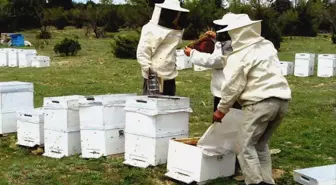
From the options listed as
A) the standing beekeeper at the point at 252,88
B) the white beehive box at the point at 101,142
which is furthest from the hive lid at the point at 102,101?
the standing beekeeper at the point at 252,88

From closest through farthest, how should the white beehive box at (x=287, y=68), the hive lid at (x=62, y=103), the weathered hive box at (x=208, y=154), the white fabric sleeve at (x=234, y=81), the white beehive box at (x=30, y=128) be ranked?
the white fabric sleeve at (x=234, y=81), the weathered hive box at (x=208, y=154), the hive lid at (x=62, y=103), the white beehive box at (x=30, y=128), the white beehive box at (x=287, y=68)

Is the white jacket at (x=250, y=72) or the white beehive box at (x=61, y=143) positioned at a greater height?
the white jacket at (x=250, y=72)

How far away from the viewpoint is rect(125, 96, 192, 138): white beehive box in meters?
5.59

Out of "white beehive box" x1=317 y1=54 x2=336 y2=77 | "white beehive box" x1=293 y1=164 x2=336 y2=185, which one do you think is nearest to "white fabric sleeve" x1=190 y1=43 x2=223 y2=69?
"white beehive box" x1=293 y1=164 x2=336 y2=185

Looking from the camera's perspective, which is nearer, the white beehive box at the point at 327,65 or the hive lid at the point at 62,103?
the hive lid at the point at 62,103

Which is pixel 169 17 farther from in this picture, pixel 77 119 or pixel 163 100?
pixel 77 119

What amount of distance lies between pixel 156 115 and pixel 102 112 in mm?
810

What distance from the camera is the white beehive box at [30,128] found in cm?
692

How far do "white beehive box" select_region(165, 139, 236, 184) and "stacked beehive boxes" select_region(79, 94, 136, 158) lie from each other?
0.96 m

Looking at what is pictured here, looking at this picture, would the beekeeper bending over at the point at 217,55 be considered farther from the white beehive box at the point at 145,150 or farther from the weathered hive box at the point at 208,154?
the white beehive box at the point at 145,150

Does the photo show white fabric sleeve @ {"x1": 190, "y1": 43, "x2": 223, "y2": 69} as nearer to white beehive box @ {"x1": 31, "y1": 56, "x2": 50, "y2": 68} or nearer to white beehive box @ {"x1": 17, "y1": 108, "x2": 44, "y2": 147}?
white beehive box @ {"x1": 17, "y1": 108, "x2": 44, "y2": 147}

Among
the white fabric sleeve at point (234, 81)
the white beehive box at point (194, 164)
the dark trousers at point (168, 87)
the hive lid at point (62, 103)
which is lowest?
the white beehive box at point (194, 164)

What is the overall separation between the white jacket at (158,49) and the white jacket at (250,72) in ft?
4.94

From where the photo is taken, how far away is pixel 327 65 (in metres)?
15.0
